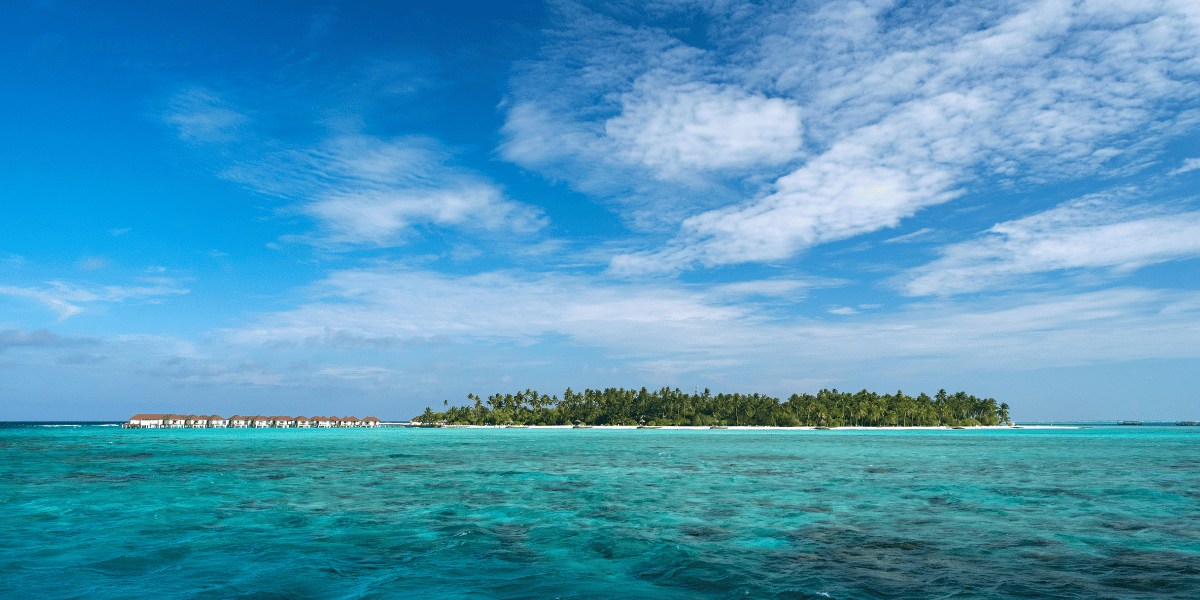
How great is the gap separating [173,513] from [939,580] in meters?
23.7

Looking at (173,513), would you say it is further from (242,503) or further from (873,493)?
(873,493)

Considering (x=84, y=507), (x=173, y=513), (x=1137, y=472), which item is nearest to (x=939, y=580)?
(x=173, y=513)

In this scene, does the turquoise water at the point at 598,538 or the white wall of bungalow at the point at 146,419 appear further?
the white wall of bungalow at the point at 146,419

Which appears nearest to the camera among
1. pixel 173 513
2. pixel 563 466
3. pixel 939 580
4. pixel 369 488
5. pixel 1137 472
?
pixel 939 580

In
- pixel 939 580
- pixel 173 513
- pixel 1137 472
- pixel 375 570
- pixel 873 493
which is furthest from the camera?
pixel 1137 472

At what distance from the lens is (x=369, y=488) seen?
1156 inches

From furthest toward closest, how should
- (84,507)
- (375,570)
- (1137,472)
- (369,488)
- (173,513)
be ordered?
1. (1137,472)
2. (369,488)
3. (84,507)
4. (173,513)
5. (375,570)

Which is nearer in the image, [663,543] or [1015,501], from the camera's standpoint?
[663,543]

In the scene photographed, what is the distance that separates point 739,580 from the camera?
43.0 feet

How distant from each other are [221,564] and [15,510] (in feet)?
49.3

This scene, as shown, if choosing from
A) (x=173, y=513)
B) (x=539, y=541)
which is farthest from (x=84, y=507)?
(x=539, y=541)

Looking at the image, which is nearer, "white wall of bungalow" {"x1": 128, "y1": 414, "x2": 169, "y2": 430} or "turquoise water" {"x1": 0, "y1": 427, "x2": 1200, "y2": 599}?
"turquoise water" {"x1": 0, "y1": 427, "x2": 1200, "y2": 599}

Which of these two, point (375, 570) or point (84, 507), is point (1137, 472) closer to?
point (375, 570)

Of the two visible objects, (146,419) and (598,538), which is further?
(146,419)
